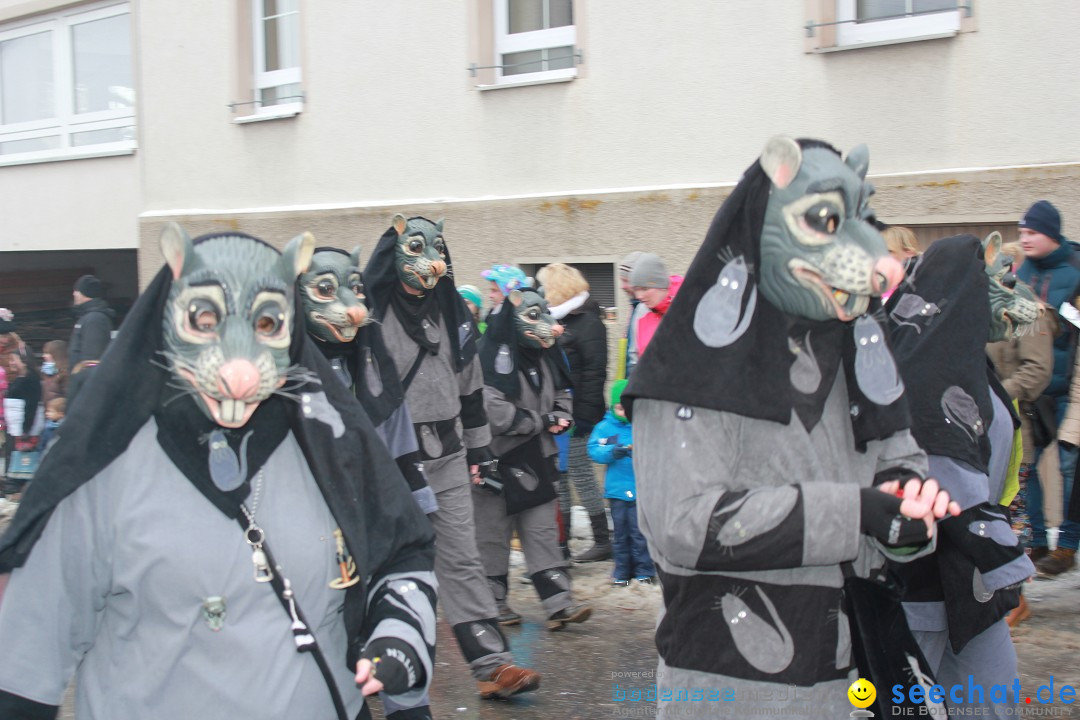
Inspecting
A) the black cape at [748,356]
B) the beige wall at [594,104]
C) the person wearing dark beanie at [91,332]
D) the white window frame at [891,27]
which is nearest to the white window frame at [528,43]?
the beige wall at [594,104]

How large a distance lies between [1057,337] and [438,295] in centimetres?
358

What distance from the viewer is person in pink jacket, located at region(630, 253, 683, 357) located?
6730 mm

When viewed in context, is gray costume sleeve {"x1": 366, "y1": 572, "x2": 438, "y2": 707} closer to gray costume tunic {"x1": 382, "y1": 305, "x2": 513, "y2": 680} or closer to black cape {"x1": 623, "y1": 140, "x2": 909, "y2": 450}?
black cape {"x1": 623, "y1": 140, "x2": 909, "y2": 450}

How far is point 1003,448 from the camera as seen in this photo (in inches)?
144

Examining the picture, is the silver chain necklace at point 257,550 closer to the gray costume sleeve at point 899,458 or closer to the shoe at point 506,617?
the gray costume sleeve at point 899,458

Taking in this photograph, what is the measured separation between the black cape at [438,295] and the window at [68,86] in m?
9.42

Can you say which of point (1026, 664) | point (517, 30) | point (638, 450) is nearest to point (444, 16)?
point (517, 30)

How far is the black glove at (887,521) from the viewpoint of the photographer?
7.73 ft

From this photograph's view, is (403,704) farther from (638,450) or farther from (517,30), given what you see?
(517,30)

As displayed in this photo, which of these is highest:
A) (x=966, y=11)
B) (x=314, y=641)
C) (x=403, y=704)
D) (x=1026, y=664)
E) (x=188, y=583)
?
(x=966, y=11)

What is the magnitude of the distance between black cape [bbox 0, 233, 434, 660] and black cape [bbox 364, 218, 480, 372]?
9.54 ft

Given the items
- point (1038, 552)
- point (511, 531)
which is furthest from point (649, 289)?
point (1038, 552)

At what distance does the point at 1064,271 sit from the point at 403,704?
16.8 ft

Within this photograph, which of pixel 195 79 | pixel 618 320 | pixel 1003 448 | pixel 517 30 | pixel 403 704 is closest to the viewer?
pixel 403 704
